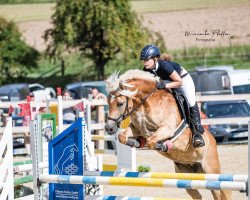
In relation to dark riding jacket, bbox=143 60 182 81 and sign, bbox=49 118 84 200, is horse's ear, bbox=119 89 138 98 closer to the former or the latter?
dark riding jacket, bbox=143 60 182 81

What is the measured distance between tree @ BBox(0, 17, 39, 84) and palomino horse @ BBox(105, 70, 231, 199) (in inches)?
887

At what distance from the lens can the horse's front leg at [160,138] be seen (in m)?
7.67

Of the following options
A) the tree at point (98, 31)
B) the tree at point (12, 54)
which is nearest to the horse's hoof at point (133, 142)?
the tree at point (98, 31)

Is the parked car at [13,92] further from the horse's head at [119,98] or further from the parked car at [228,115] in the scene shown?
the horse's head at [119,98]

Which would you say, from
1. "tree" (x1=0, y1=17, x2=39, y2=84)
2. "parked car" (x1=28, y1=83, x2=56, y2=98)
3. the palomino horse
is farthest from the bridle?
"tree" (x1=0, y1=17, x2=39, y2=84)

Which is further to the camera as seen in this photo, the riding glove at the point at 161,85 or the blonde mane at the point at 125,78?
the riding glove at the point at 161,85

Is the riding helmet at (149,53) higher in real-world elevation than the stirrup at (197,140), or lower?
higher

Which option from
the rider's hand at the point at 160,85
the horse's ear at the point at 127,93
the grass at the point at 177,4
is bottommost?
the horse's ear at the point at 127,93

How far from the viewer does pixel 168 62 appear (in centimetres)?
816

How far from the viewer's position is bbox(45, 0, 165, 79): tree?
28.3 metres

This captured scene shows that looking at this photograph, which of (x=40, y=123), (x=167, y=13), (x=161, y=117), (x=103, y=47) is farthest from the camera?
(x=167, y=13)

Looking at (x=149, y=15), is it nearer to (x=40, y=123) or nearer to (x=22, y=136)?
(x=22, y=136)

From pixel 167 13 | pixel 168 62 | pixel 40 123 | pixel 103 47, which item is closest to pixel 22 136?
pixel 40 123

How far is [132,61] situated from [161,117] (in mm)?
20851
